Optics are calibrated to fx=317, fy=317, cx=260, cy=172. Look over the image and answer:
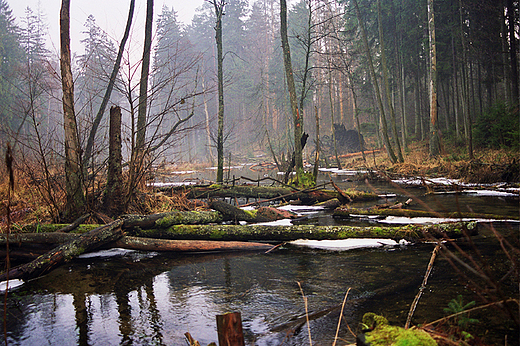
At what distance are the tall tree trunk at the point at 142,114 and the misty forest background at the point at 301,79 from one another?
0.21 m

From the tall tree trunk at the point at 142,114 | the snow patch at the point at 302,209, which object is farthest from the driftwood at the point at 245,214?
the tall tree trunk at the point at 142,114

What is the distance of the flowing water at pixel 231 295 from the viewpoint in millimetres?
2746

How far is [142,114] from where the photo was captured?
8.67 metres

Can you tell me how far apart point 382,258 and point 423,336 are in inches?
126

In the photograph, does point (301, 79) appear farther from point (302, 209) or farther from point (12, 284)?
point (12, 284)

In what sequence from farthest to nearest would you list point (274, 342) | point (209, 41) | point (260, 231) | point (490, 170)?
point (209, 41), point (490, 170), point (260, 231), point (274, 342)

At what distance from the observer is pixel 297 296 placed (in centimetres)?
348

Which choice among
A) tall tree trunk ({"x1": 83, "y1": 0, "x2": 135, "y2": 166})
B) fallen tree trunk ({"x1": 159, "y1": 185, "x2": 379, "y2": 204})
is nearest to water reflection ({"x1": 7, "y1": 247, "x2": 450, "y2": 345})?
tall tree trunk ({"x1": 83, "y1": 0, "x2": 135, "y2": 166})

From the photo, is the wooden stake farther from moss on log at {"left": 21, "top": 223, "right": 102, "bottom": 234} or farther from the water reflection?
moss on log at {"left": 21, "top": 223, "right": 102, "bottom": 234}

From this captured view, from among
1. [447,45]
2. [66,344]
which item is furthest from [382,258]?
[447,45]

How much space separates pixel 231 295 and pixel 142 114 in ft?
21.5

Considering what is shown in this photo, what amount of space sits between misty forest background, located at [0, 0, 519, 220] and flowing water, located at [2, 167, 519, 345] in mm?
1925

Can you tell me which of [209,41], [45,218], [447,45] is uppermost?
[209,41]

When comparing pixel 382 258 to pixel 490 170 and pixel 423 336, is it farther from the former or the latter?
pixel 490 170
